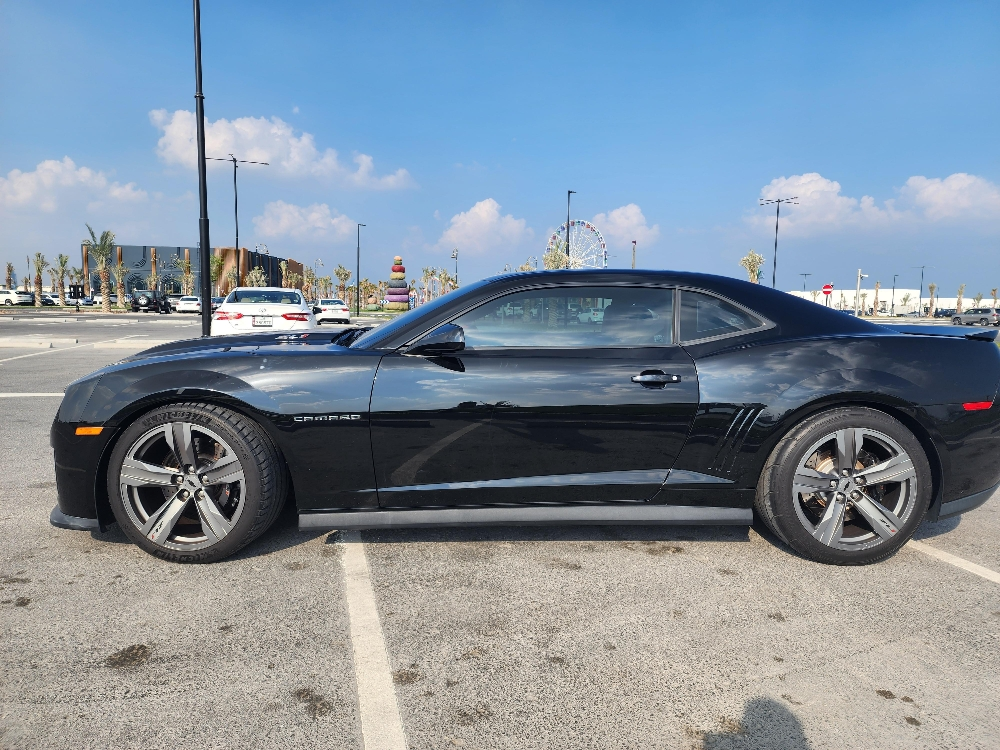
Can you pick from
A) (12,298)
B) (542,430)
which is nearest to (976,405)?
(542,430)

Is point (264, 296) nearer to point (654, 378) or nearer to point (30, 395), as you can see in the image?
point (30, 395)

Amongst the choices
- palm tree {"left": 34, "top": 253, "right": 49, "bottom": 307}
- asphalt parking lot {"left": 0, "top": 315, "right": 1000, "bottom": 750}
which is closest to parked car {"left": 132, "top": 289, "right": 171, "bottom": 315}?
palm tree {"left": 34, "top": 253, "right": 49, "bottom": 307}

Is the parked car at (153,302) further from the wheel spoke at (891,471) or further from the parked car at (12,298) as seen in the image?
the wheel spoke at (891,471)

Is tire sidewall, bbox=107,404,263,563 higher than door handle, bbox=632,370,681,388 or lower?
lower

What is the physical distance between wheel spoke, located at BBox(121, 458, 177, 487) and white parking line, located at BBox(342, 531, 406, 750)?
89 centimetres

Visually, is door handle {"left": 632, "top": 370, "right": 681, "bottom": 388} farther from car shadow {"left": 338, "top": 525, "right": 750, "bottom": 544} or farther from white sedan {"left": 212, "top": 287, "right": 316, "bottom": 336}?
white sedan {"left": 212, "top": 287, "right": 316, "bottom": 336}

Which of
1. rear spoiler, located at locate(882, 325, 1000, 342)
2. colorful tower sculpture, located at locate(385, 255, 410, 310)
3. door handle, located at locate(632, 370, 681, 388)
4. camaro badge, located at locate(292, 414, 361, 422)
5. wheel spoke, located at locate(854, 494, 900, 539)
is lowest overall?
wheel spoke, located at locate(854, 494, 900, 539)

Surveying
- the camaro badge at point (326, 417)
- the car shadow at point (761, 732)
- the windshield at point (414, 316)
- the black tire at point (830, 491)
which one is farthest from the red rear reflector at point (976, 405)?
the camaro badge at point (326, 417)

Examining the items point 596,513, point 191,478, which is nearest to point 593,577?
point 596,513

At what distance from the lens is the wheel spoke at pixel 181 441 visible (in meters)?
2.97

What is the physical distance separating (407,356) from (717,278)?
162cm

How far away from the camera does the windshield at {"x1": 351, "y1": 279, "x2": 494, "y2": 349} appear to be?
10.3ft

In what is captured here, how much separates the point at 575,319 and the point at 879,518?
1695 millimetres

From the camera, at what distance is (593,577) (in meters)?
2.94
